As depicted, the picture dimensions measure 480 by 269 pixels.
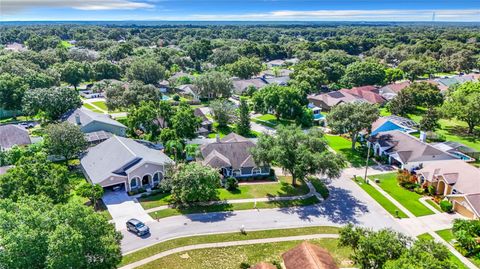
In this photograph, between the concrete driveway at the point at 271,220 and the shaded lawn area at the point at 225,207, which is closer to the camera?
the concrete driveway at the point at 271,220

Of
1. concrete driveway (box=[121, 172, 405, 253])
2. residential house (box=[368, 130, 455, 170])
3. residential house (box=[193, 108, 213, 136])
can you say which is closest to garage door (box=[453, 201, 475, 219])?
concrete driveway (box=[121, 172, 405, 253])

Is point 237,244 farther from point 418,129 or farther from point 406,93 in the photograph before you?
point 406,93

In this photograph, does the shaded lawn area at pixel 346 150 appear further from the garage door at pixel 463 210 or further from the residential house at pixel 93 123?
the residential house at pixel 93 123

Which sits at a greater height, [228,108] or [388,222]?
[228,108]

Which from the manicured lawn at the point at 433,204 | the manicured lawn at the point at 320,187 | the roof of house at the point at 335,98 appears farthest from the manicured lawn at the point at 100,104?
the manicured lawn at the point at 433,204

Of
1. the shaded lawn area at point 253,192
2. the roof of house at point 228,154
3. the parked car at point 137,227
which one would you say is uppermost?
the roof of house at point 228,154

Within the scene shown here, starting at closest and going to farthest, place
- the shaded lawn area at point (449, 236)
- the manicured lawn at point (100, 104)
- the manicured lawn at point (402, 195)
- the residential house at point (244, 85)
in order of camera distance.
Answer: the shaded lawn area at point (449, 236) → the manicured lawn at point (402, 195) → the manicured lawn at point (100, 104) → the residential house at point (244, 85)

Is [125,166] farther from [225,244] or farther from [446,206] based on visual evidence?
[446,206]

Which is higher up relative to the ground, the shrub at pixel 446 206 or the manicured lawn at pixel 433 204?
the shrub at pixel 446 206

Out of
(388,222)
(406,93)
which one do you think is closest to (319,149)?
(388,222)
